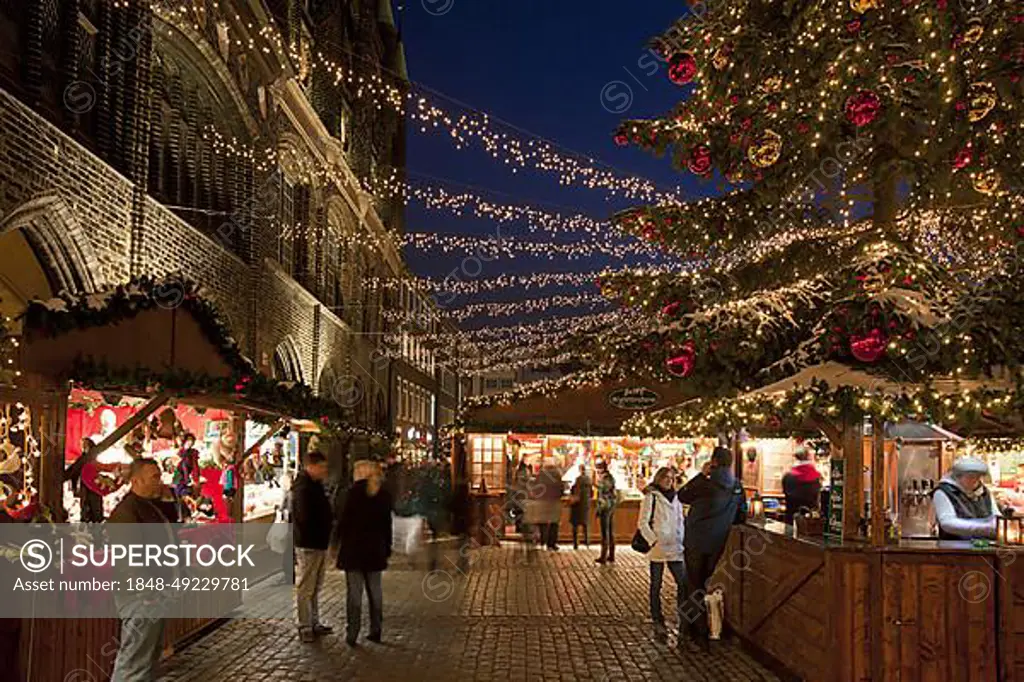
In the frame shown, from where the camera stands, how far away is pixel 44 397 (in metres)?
7.39

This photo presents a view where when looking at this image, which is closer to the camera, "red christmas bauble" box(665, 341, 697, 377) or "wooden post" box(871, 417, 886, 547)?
"wooden post" box(871, 417, 886, 547)

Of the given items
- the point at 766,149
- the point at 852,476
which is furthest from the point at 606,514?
the point at 852,476

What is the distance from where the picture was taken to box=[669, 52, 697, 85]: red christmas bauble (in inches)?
404

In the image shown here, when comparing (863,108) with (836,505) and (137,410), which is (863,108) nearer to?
(836,505)

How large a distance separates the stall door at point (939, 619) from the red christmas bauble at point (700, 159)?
5191 millimetres

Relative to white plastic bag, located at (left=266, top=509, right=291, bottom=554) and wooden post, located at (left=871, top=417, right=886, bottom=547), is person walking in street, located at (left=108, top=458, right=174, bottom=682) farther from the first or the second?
white plastic bag, located at (left=266, top=509, right=291, bottom=554)

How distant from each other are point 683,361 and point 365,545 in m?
3.39

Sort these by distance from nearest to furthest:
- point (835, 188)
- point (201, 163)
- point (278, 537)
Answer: point (835, 188), point (278, 537), point (201, 163)

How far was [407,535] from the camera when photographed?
22.4m

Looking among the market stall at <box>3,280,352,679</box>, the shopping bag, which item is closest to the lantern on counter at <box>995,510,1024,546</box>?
the market stall at <box>3,280,352,679</box>

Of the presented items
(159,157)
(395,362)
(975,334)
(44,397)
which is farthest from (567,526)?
(395,362)

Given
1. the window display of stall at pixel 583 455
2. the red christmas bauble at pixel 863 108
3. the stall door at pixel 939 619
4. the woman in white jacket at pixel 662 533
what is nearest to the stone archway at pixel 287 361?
the window display of stall at pixel 583 455

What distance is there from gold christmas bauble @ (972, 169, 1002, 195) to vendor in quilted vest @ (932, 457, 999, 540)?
2932 millimetres

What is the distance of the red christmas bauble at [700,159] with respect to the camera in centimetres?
1168
